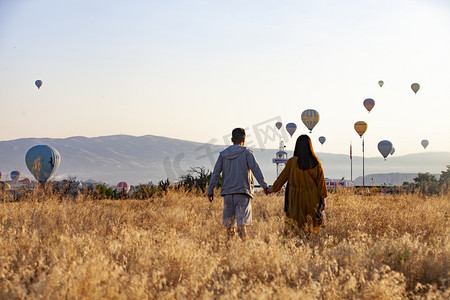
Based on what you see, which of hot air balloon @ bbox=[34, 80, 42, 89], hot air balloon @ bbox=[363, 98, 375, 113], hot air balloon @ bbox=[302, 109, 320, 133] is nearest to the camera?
hot air balloon @ bbox=[302, 109, 320, 133]

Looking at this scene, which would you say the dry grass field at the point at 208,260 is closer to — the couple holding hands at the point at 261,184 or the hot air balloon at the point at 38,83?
the couple holding hands at the point at 261,184

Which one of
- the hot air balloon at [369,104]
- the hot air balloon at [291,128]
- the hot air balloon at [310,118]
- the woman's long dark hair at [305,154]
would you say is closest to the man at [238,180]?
the woman's long dark hair at [305,154]

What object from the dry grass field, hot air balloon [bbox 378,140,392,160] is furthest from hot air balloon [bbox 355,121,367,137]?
the dry grass field

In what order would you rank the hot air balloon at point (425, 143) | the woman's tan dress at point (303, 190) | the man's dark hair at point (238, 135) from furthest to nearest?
1. the hot air balloon at point (425, 143)
2. the woman's tan dress at point (303, 190)
3. the man's dark hair at point (238, 135)

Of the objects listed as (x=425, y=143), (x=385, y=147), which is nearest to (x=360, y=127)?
(x=385, y=147)

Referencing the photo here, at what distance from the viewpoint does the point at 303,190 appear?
8445 mm

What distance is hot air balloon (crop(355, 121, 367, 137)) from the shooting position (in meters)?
71.5

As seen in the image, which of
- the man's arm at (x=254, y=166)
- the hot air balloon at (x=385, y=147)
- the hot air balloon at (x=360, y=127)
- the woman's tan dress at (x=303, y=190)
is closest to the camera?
the man's arm at (x=254, y=166)

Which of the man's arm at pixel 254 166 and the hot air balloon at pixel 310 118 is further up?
the hot air balloon at pixel 310 118

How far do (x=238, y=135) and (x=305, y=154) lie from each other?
1110 millimetres

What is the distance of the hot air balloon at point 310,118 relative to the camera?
6638cm

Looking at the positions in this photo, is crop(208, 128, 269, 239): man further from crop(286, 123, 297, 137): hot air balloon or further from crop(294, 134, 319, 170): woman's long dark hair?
crop(286, 123, 297, 137): hot air balloon

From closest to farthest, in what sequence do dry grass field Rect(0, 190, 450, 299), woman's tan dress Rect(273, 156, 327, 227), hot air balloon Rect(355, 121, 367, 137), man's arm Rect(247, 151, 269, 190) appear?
1. dry grass field Rect(0, 190, 450, 299)
2. man's arm Rect(247, 151, 269, 190)
3. woman's tan dress Rect(273, 156, 327, 227)
4. hot air balloon Rect(355, 121, 367, 137)

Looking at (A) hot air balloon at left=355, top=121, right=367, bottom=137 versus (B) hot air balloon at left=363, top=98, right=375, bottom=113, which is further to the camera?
(A) hot air balloon at left=355, top=121, right=367, bottom=137
